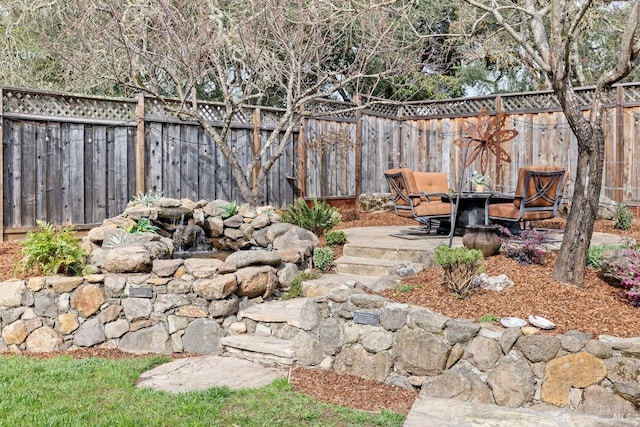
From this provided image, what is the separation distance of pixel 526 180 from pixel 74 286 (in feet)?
16.3

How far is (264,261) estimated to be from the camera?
5.83m

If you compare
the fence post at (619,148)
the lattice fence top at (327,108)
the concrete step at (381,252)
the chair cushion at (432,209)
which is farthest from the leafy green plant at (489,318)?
the fence post at (619,148)

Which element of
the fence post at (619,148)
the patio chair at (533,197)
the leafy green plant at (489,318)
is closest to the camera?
the leafy green plant at (489,318)

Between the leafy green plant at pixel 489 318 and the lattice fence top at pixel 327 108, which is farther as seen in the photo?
the lattice fence top at pixel 327 108

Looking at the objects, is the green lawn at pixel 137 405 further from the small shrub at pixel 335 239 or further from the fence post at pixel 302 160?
the fence post at pixel 302 160

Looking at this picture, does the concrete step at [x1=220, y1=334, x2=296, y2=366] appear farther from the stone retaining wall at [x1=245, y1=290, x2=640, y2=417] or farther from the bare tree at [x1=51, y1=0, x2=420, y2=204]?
the bare tree at [x1=51, y1=0, x2=420, y2=204]

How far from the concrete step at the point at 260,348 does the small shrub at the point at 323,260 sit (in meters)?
1.45

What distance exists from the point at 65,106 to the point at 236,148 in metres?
2.77

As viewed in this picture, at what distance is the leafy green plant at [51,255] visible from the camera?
17.9 feet

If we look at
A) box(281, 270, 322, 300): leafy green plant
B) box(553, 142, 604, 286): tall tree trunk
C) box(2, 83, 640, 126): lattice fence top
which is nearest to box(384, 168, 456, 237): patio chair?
box(2, 83, 640, 126): lattice fence top

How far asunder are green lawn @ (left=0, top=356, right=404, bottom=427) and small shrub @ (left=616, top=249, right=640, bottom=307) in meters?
2.06

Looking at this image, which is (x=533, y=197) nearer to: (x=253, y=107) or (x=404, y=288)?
(x=404, y=288)

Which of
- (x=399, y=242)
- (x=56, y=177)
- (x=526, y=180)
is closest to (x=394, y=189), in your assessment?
(x=399, y=242)

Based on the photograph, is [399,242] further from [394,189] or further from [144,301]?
[144,301]
